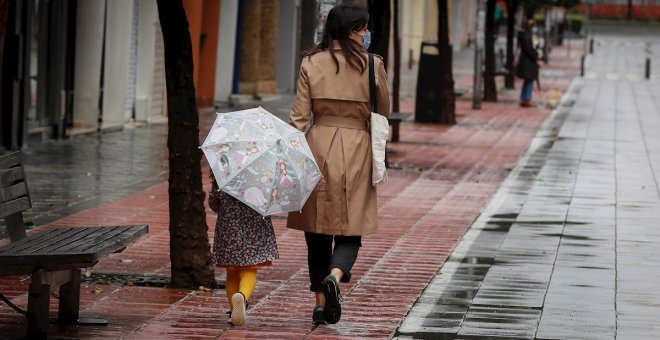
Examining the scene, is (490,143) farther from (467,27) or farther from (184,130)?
(467,27)

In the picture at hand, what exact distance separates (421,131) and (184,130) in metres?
Answer: 15.9

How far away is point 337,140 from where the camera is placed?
834cm

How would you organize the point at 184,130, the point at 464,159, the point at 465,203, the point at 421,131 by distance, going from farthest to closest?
1. the point at 421,131
2. the point at 464,159
3. the point at 465,203
4. the point at 184,130

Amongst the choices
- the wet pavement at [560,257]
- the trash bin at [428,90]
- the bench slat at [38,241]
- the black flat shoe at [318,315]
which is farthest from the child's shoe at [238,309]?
the trash bin at [428,90]

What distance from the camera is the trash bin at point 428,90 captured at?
2659 centimetres

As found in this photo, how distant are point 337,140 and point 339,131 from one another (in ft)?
0.18

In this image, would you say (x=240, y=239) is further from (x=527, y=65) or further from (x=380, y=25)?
(x=527, y=65)

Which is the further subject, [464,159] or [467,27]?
[467,27]

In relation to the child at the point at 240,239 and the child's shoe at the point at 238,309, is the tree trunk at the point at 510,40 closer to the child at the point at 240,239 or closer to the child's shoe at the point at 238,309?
the child at the point at 240,239

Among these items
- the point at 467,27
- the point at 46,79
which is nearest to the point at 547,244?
the point at 46,79

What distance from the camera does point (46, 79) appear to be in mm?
21141

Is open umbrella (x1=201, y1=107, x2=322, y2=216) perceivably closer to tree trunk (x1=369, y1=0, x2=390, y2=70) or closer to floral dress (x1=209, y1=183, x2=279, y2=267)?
floral dress (x1=209, y1=183, x2=279, y2=267)

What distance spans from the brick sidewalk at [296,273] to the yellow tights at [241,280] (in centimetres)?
17

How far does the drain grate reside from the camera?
9.64 m
